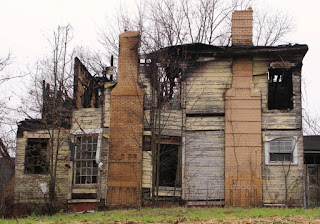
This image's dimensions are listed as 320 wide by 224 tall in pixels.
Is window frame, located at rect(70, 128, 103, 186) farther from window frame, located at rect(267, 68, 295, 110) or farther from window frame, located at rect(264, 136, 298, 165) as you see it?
window frame, located at rect(267, 68, 295, 110)

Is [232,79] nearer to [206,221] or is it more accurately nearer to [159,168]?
[159,168]

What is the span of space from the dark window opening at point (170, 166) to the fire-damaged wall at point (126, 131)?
51.6 inches

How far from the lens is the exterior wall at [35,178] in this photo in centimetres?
2167

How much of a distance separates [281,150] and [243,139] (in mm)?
1618

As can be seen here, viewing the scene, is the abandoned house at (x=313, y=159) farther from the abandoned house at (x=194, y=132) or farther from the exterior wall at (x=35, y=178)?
the exterior wall at (x=35, y=178)

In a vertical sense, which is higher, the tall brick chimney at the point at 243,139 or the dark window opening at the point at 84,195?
the tall brick chimney at the point at 243,139

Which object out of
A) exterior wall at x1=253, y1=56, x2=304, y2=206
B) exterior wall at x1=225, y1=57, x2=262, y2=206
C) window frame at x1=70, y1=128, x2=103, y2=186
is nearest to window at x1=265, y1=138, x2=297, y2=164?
exterior wall at x1=253, y1=56, x2=304, y2=206

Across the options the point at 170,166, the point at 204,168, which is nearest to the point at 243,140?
the point at 204,168

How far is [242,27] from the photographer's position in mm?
21344

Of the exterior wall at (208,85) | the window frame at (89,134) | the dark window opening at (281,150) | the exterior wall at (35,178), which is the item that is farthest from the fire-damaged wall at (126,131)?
the dark window opening at (281,150)

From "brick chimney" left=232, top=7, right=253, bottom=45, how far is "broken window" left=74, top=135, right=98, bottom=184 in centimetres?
753

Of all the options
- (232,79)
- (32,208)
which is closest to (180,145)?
(232,79)

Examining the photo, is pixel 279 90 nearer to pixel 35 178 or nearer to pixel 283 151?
pixel 283 151

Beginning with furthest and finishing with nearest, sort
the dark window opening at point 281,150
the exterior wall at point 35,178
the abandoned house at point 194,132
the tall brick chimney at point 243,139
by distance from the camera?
the exterior wall at point 35,178 < the dark window opening at point 281,150 < the abandoned house at point 194,132 < the tall brick chimney at point 243,139
